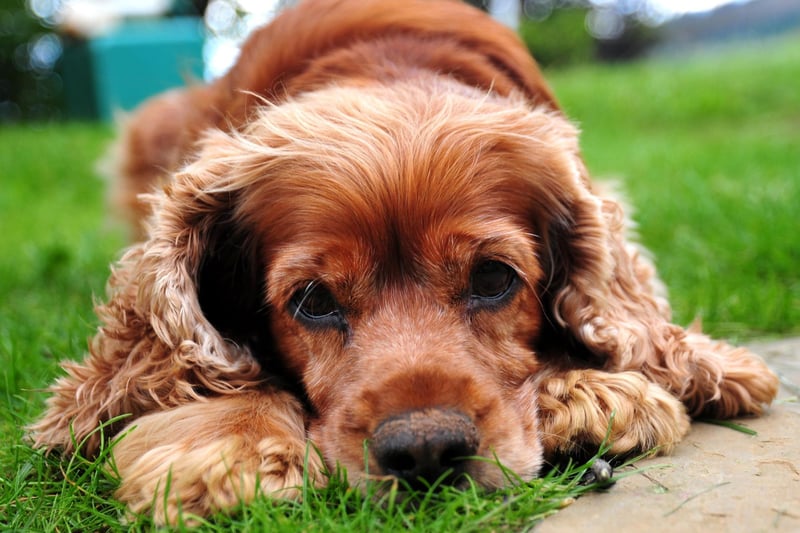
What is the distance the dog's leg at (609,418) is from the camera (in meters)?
2.34

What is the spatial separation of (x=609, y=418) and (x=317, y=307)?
0.86 meters

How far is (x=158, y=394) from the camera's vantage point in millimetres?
2596

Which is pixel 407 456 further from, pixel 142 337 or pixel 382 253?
pixel 142 337

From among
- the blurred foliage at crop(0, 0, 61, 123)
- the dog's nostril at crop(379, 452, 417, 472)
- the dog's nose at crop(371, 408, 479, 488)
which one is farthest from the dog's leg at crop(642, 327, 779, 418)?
the blurred foliage at crop(0, 0, 61, 123)

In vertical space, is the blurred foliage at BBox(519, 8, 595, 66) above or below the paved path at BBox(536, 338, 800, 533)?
below

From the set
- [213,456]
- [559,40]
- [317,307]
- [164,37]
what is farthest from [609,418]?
[559,40]

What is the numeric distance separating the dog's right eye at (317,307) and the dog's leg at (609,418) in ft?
2.05

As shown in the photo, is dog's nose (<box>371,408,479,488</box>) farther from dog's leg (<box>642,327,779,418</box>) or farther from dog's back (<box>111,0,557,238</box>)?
dog's back (<box>111,0,557,238</box>)

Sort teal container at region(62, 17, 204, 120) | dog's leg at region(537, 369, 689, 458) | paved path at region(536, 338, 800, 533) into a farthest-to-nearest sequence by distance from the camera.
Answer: teal container at region(62, 17, 204, 120)
dog's leg at region(537, 369, 689, 458)
paved path at region(536, 338, 800, 533)

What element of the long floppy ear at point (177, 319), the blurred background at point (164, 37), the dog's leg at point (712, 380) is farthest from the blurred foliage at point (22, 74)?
the dog's leg at point (712, 380)

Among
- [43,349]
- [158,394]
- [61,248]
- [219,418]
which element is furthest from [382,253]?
[61,248]

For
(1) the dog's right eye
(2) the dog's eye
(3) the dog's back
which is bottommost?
(1) the dog's right eye

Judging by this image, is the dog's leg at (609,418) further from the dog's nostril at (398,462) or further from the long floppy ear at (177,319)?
the long floppy ear at (177,319)

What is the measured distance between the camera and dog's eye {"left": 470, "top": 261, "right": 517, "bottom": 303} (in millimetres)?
2455
